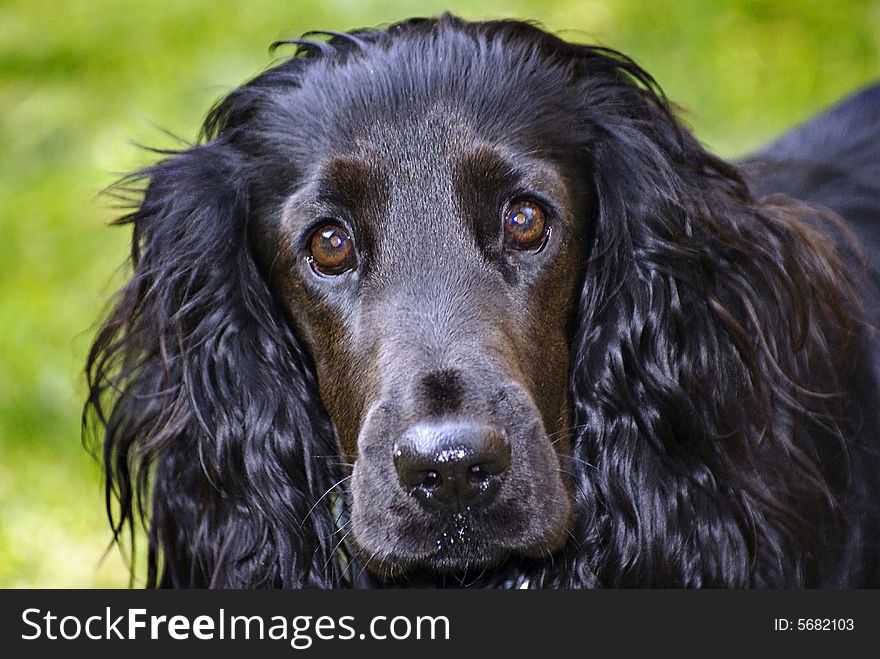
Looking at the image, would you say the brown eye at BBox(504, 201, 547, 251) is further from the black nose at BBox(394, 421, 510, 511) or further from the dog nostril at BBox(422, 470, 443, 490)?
the dog nostril at BBox(422, 470, 443, 490)

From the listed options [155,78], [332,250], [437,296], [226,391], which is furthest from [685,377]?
[155,78]

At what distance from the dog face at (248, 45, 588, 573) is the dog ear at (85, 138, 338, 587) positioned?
0.16m

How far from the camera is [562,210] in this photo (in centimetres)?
354

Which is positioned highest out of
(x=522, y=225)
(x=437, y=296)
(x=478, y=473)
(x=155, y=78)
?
(x=155, y=78)

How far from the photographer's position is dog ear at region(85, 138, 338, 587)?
382cm

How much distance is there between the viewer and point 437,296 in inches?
132

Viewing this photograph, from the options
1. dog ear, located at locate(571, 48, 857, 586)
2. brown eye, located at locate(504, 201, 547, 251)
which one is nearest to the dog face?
brown eye, located at locate(504, 201, 547, 251)

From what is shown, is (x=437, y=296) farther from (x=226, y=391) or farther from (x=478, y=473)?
(x=226, y=391)

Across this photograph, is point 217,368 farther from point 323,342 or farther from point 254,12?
point 254,12

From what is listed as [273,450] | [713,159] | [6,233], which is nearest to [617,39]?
[6,233]

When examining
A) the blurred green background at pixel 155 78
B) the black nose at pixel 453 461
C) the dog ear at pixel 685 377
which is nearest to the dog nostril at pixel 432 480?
the black nose at pixel 453 461

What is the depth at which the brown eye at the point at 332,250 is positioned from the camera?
3529 millimetres

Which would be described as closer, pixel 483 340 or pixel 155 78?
pixel 483 340

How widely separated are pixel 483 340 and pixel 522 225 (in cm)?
37
